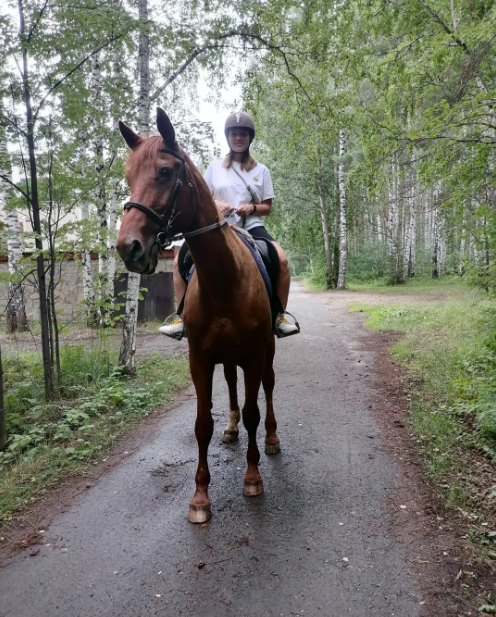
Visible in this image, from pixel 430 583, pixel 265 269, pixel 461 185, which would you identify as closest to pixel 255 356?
pixel 265 269

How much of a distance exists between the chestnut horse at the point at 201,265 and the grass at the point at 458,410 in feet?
5.27

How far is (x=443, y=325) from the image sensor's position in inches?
365

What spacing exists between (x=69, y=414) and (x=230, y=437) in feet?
6.40

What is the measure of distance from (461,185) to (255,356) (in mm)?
4996

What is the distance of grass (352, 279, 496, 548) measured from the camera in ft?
10.1

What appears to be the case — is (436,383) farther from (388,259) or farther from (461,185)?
(388,259)

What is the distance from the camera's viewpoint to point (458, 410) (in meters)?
4.28

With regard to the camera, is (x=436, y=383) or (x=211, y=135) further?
(x=211, y=135)

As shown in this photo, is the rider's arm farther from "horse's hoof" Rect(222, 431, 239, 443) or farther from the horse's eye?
"horse's hoof" Rect(222, 431, 239, 443)

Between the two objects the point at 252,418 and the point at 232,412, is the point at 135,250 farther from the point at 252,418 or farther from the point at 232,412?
the point at 232,412

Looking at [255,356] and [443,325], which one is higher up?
[255,356]

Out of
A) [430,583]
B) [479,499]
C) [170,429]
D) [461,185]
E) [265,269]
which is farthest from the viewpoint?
[461,185]

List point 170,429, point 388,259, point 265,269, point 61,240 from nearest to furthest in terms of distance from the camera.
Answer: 1. point 265,269
2. point 170,429
3. point 61,240
4. point 388,259

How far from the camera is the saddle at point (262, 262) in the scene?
352 centimetres
